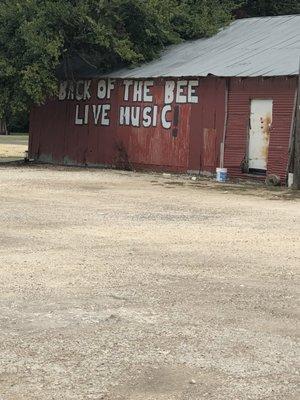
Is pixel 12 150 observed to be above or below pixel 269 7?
below

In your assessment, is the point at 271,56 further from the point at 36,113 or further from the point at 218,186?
the point at 36,113

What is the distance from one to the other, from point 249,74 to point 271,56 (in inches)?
69.9

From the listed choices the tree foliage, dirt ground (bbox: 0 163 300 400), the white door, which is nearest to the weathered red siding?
the white door

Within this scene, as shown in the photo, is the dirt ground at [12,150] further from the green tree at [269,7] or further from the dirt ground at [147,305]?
the dirt ground at [147,305]

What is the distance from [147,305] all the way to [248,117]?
16.6 m

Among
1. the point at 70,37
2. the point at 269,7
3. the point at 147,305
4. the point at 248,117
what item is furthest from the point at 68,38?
the point at 147,305

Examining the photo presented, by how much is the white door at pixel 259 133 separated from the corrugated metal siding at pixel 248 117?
177 millimetres

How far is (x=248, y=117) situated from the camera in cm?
2241

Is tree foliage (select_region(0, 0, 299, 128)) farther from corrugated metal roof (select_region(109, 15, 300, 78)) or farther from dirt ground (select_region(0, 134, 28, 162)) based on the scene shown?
dirt ground (select_region(0, 134, 28, 162))

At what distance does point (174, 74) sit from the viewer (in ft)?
80.3

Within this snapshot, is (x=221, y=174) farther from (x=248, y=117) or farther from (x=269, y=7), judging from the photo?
(x=269, y=7)

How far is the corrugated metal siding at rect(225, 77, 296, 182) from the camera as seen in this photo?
21094mm

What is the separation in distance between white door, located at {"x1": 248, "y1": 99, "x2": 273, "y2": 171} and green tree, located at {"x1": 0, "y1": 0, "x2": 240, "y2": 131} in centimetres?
659

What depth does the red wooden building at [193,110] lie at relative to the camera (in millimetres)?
21781
